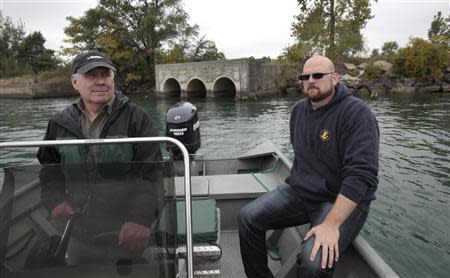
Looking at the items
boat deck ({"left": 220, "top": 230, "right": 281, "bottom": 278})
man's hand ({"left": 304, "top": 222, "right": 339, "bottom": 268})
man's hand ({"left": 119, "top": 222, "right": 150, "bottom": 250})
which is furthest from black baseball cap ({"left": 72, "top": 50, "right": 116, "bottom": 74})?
boat deck ({"left": 220, "top": 230, "right": 281, "bottom": 278})

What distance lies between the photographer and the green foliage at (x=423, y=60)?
111 feet

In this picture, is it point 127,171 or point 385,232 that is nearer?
point 127,171

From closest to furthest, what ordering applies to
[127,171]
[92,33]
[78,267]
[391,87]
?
[78,267], [127,171], [391,87], [92,33]

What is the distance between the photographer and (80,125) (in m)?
2.52

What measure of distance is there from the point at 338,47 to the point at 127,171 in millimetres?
38950

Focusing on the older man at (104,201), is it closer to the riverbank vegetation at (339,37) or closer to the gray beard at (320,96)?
the gray beard at (320,96)

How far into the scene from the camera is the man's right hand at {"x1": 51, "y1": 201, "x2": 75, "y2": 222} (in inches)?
68.2

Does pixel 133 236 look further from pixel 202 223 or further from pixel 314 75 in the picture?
pixel 314 75

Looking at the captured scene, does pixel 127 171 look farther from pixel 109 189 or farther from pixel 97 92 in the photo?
pixel 97 92

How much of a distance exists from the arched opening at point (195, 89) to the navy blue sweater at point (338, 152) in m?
33.1

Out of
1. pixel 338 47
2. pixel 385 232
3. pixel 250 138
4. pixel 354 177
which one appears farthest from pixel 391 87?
pixel 354 177

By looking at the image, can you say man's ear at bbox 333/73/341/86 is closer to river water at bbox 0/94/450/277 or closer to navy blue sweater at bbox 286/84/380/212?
navy blue sweater at bbox 286/84/380/212

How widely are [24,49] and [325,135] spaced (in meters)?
69.4

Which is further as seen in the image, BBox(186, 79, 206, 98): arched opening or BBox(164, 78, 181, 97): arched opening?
BBox(164, 78, 181, 97): arched opening
